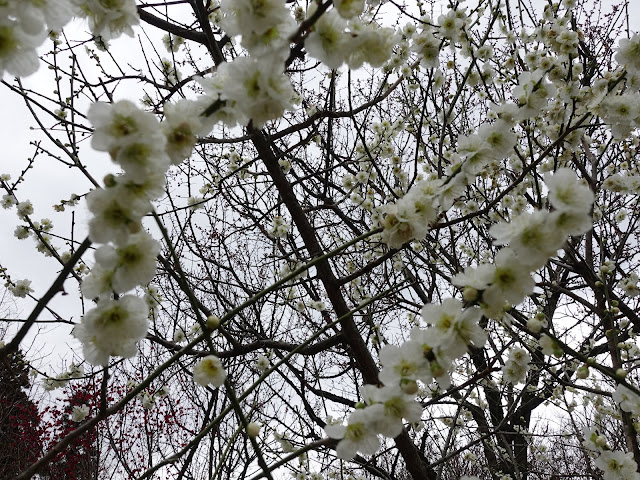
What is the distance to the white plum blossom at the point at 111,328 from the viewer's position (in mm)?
1198

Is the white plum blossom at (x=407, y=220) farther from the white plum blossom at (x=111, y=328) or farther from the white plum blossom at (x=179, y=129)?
the white plum blossom at (x=111, y=328)

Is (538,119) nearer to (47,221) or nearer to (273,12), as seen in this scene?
(273,12)

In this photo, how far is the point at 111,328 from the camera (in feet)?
3.97

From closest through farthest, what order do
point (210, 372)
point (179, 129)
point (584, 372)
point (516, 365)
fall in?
point (179, 129) < point (210, 372) < point (584, 372) < point (516, 365)

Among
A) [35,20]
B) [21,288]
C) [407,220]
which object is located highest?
[21,288]

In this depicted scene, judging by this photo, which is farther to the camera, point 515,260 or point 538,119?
point 538,119

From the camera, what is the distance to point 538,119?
4441 mm

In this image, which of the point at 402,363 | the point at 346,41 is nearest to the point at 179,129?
the point at 346,41

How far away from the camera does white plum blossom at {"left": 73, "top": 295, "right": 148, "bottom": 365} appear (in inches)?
47.2

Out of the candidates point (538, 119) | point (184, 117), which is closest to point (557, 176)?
point (184, 117)

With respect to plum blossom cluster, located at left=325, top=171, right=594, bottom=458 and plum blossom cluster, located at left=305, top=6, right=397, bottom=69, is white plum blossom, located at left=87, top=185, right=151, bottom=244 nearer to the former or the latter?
plum blossom cluster, located at left=305, top=6, right=397, bottom=69

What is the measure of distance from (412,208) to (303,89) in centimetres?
537

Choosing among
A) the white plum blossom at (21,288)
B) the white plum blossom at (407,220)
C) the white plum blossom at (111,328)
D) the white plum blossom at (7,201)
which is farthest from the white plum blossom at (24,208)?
the white plum blossom at (407,220)

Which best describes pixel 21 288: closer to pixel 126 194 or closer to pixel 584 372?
pixel 126 194
